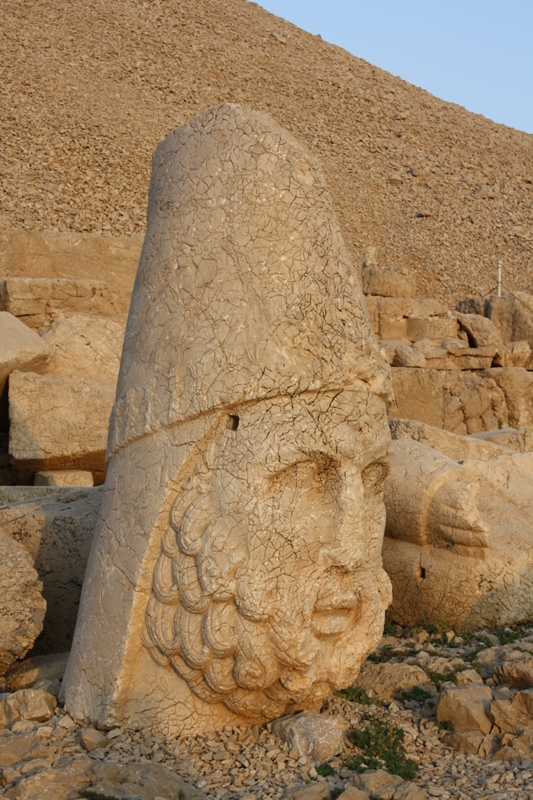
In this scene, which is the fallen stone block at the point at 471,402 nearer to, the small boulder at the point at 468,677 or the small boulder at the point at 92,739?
the small boulder at the point at 468,677

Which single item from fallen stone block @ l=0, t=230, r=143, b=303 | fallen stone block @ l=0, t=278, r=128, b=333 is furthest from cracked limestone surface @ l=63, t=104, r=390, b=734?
fallen stone block @ l=0, t=230, r=143, b=303

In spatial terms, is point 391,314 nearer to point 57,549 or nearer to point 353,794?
point 57,549

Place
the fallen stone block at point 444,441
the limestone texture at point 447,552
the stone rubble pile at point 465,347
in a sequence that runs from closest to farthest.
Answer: the limestone texture at point 447,552, the fallen stone block at point 444,441, the stone rubble pile at point 465,347

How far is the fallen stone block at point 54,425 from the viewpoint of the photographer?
5566mm

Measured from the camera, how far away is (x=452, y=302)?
23391 mm

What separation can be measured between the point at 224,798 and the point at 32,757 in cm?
58

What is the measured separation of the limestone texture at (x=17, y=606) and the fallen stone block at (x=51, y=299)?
169 inches

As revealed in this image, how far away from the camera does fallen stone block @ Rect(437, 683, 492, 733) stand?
2.89 metres

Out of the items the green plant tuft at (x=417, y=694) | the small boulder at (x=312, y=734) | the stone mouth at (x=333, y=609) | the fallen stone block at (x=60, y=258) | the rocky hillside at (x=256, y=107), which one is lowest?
the small boulder at (x=312, y=734)

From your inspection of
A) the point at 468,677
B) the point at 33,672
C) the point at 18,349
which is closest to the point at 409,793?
the point at 468,677

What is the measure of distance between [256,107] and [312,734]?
33.5 metres

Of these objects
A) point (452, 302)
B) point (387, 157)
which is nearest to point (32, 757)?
point (452, 302)

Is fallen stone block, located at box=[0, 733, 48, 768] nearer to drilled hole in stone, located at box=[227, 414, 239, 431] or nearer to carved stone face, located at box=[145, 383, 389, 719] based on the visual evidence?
carved stone face, located at box=[145, 383, 389, 719]

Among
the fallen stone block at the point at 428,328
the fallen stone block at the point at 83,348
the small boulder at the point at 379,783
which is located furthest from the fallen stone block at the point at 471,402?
the small boulder at the point at 379,783
